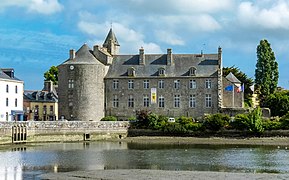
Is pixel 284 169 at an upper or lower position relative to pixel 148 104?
lower

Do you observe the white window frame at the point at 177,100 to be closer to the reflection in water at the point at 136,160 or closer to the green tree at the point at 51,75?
the reflection in water at the point at 136,160

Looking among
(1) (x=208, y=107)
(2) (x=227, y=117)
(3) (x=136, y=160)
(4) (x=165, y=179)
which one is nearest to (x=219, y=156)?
(3) (x=136, y=160)

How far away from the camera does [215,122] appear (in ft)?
197

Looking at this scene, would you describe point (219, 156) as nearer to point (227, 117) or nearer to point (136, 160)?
point (136, 160)

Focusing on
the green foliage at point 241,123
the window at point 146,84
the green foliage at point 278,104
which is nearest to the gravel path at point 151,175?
the green foliage at point 241,123

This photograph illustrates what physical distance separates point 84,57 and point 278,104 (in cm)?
2461

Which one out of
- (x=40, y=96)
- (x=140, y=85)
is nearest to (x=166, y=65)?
(x=140, y=85)

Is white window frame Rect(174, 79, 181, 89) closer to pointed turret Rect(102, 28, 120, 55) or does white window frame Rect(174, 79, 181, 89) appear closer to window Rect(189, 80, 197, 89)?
window Rect(189, 80, 197, 89)

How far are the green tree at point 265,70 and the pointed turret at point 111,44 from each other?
1946 centimetres

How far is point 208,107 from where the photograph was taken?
68.8m

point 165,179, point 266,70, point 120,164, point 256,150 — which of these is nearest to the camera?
point 165,179

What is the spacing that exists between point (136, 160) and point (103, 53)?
34.8 m

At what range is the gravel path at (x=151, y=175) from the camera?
95.7 feet

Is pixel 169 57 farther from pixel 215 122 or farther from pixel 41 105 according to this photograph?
pixel 41 105
